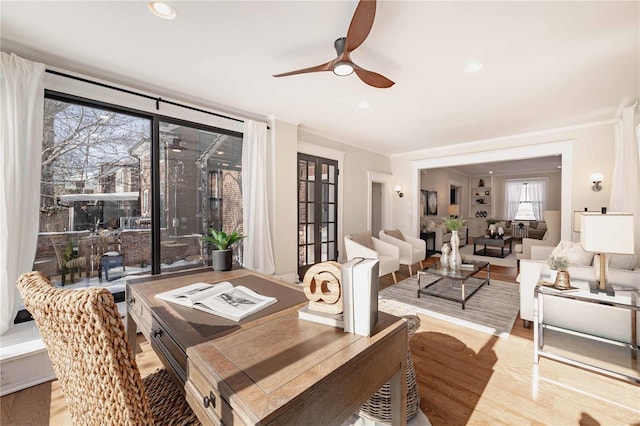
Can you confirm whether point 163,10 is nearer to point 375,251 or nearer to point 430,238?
point 375,251

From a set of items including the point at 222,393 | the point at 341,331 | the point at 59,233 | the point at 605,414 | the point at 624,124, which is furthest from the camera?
the point at 624,124

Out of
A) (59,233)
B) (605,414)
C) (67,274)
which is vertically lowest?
(605,414)

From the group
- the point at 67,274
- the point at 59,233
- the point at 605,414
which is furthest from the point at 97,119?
the point at 605,414

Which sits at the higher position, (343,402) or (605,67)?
(605,67)

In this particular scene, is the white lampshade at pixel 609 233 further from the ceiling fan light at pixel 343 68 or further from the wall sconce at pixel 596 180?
the wall sconce at pixel 596 180

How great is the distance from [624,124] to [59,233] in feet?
21.2

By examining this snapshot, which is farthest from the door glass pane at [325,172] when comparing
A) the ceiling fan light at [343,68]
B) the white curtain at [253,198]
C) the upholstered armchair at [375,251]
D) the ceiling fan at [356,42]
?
the ceiling fan light at [343,68]

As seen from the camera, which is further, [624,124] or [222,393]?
[624,124]

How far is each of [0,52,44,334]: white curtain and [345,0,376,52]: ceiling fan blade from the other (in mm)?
2496

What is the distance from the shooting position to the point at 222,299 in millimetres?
1202

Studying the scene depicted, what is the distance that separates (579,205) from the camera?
416 centimetres

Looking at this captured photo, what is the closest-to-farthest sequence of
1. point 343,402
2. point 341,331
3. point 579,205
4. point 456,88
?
point 343,402
point 341,331
point 456,88
point 579,205

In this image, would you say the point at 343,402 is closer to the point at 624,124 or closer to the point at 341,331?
the point at 341,331

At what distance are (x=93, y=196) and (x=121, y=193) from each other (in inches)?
8.8
